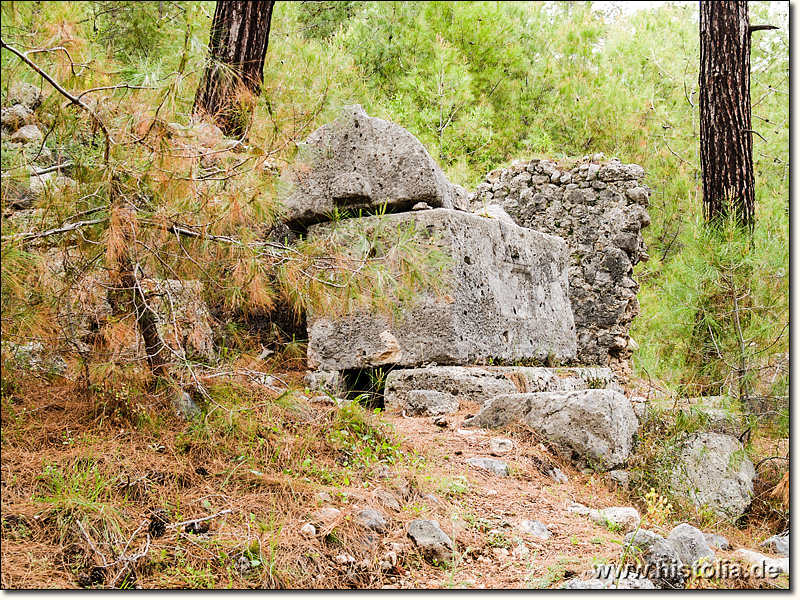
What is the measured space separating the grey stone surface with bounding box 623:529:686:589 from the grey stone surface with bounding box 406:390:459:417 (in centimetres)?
170

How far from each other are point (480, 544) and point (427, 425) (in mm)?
1282

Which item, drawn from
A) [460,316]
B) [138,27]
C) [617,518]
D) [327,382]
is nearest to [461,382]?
[460,316]

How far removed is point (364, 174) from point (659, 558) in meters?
2.90

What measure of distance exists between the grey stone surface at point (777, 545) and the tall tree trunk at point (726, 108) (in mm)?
3325

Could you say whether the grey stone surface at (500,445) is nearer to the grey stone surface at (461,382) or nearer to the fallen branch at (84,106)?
the grey stone surface at (461,382)

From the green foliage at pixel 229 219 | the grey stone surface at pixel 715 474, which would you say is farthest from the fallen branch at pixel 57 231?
the grey stone surface at pixel 715 474

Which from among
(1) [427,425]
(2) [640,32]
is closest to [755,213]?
(1) [427,425]

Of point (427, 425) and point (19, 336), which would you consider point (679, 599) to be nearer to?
point (427, 425)

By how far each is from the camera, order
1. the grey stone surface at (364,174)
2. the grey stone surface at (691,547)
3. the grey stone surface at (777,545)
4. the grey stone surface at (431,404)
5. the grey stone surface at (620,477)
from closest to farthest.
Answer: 1. the grey stone surface at (691,547)
2. the grey stone surface at (777,545)
3. the grey stone surface at (620,477)
4. the grey stone surface at (431,404)
5. the grey stone surface at (364,174)

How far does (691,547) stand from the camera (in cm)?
250

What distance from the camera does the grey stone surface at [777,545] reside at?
3158mm

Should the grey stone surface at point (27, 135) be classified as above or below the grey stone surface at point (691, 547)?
above

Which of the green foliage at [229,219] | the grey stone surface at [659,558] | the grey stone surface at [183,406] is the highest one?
the green foliage at [229,219]

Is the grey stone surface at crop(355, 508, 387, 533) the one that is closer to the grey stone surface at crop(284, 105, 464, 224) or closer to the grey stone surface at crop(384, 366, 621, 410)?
the grey stone surface at crop(384, 366, 621, 410)
